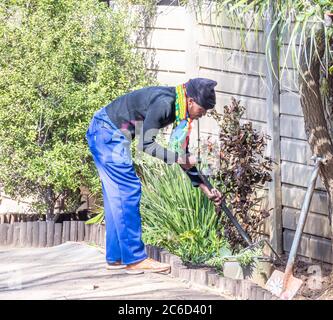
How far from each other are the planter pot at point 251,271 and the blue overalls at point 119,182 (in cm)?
81

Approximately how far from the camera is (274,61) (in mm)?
9219

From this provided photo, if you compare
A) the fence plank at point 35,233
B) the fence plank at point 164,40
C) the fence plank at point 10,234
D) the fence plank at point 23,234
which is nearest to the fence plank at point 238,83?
the fence plank at point 164,40

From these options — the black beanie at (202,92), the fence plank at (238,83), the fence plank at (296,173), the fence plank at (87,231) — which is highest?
the fence plank at (238,83)

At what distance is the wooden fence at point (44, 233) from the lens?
10.9m

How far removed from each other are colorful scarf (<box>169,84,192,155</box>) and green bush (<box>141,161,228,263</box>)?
863 mm

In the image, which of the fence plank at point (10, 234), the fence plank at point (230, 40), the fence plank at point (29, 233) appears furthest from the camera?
the fence plank at point (10, 234)

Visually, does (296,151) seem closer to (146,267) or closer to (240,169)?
(240,169)

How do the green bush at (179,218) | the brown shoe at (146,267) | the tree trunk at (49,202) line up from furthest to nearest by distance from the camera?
the tree trunk at (49,202) < the green bush at (179,218) < the brown shoe at (146,267)

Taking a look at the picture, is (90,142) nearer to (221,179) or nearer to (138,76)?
(221,179)

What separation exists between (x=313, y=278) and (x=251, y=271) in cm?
50

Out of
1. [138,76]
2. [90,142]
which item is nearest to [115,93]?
[138,76]

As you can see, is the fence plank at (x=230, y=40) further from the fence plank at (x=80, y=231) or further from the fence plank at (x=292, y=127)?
the fence plank at (x=80, y=231)

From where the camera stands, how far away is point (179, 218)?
31.6 ft
